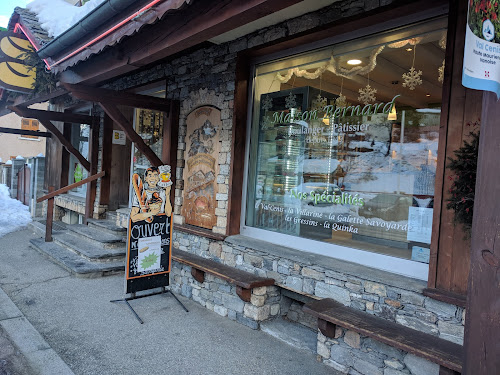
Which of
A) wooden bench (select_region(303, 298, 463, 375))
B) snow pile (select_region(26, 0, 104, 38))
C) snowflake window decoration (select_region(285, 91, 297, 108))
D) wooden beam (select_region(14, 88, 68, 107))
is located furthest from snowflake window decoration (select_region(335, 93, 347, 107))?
snow pile (select_region(26, 0, 104, 38))

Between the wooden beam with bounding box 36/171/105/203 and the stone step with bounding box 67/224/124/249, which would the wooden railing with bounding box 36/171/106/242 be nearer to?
the wooden beam with bounding box 36/171/105/203

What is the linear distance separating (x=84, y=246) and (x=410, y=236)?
18.2 feet

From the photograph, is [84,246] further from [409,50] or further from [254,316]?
[409,50]

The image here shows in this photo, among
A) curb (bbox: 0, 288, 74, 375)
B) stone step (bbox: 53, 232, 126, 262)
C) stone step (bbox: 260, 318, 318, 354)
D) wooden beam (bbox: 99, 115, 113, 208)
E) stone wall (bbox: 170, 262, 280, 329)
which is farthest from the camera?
wooden beam (bbox: 99, 115, 113, 208)

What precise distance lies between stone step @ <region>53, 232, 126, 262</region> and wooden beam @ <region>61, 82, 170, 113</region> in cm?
255

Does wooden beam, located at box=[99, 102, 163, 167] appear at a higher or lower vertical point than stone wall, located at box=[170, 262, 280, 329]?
higher

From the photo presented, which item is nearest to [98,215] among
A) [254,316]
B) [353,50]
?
A: [254,316]

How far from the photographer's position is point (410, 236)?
3.32m

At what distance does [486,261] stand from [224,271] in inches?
122

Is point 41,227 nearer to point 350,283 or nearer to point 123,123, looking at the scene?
point 123,123

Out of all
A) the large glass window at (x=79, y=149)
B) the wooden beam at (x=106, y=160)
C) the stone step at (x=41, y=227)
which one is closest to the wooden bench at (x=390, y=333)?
the wooden beam at (x=106, y=160)

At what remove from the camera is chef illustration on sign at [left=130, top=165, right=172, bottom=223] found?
425 centimetres

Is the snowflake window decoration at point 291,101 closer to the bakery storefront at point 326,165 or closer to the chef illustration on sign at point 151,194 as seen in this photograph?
the bakery storefront at point 326,165

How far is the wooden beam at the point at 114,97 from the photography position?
4.96m
